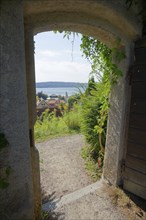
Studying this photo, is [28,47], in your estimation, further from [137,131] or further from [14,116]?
[137,131]

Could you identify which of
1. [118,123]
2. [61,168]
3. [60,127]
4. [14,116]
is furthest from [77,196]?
[60,127]

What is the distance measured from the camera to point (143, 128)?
9.59 ft

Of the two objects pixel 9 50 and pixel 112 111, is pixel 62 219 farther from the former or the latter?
pixel 9 50

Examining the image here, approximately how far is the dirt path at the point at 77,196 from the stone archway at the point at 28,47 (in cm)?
59

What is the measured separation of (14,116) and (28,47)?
2.78 ft

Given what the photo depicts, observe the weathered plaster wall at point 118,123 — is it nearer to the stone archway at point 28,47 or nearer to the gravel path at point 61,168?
the stone archway at point 28,47

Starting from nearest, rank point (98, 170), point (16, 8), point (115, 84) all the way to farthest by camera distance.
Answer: point (16, 8) → point (115, 84) → point (98, 170)

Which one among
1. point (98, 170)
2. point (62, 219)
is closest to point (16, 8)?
point (62, 219)

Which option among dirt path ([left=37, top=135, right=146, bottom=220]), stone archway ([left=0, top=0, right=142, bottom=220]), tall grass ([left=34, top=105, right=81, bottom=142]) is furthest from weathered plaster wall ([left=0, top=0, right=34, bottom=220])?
tall grass ([left=34, top=105, right=81, bottom=142])

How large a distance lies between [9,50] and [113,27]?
160 cm

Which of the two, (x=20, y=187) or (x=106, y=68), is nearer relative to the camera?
(x=20, y=187)

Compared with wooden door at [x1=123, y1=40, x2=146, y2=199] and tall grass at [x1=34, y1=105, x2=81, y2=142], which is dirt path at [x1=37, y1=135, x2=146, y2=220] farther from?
tall grass at [x1=34, y1=105, x2=81, y2=142]

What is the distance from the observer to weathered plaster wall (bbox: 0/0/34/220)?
1912 millimetres

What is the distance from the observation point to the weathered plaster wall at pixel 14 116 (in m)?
1.91
